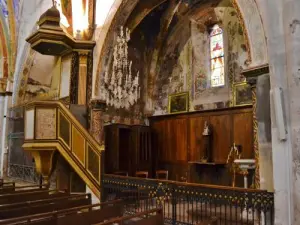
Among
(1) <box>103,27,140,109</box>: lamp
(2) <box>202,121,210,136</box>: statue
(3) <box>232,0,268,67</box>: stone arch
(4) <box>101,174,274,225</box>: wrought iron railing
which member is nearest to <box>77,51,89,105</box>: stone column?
(1) <box>103,27,140,109</box>: lamp

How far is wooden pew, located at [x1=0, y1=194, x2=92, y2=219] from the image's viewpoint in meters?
4.95

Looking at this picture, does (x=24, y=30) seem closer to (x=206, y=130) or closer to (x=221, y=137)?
(x=206, y=130)

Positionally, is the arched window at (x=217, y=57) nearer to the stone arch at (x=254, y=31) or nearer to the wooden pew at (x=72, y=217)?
the stone arch at (x=254, y=31)

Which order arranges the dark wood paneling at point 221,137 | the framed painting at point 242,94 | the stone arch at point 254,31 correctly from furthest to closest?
the dark wood paneling at point 221,137
the framed painting at point 242,94
the stone arch at point 254,31

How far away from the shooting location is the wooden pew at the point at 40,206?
4953mm

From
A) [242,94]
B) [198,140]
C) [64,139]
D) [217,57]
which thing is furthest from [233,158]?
[64,139]

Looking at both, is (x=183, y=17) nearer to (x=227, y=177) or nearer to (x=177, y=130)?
(x=177, y=130)

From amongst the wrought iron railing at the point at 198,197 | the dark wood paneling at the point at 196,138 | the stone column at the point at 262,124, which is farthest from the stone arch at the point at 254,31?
the dark wood paneling at the point at 196,138

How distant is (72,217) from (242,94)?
21.8ft

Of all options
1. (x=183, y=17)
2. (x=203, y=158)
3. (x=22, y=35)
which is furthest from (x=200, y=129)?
(x=22, y=35)

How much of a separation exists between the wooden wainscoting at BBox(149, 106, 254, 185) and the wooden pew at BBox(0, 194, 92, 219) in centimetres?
513

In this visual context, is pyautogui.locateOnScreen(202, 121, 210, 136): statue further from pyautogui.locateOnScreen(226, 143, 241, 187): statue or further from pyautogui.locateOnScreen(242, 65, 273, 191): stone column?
pyautogui.locateOnScreen(242, 65, 273, 191): stone column

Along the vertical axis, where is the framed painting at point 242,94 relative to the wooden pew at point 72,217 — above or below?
above

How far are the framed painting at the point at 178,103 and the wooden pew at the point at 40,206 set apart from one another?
5.96 m
